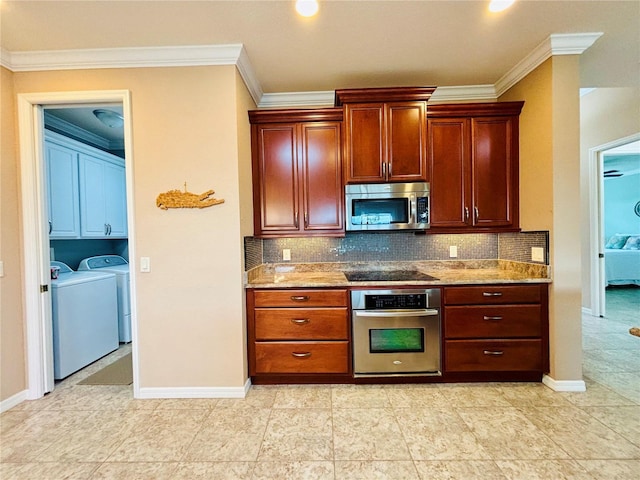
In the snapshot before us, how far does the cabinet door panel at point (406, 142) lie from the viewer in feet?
8.77

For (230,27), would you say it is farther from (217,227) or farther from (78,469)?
(78,469)

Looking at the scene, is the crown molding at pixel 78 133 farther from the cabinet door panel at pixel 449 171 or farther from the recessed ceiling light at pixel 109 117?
the cabinet door panel at pixel 449 171

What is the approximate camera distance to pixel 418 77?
2785 millimetres

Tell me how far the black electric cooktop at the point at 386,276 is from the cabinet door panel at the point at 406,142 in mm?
896

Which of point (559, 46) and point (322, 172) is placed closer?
point (559, 46)

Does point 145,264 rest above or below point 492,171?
below

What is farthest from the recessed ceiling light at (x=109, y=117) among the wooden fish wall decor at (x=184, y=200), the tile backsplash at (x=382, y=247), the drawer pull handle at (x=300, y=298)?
the drawer pull handle at (x=300, y=298)

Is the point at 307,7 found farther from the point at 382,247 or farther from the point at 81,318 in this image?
the point at 81,318

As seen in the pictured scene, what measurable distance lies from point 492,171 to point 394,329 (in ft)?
5.83

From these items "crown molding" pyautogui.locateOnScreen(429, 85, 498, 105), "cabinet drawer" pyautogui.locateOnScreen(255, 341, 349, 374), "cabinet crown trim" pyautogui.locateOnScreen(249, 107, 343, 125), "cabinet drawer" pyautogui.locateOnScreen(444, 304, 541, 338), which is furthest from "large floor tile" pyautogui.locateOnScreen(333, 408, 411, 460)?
"crown molding" pyautogui.locateOnScreen(429, 85, 498, 105)

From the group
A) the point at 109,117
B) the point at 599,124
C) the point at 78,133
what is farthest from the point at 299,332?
the point at 599,124

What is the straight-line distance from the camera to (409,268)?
124 inches

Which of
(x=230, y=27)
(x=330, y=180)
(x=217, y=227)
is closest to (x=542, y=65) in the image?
(x=330, y=180)

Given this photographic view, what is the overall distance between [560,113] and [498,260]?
4.74 ft
